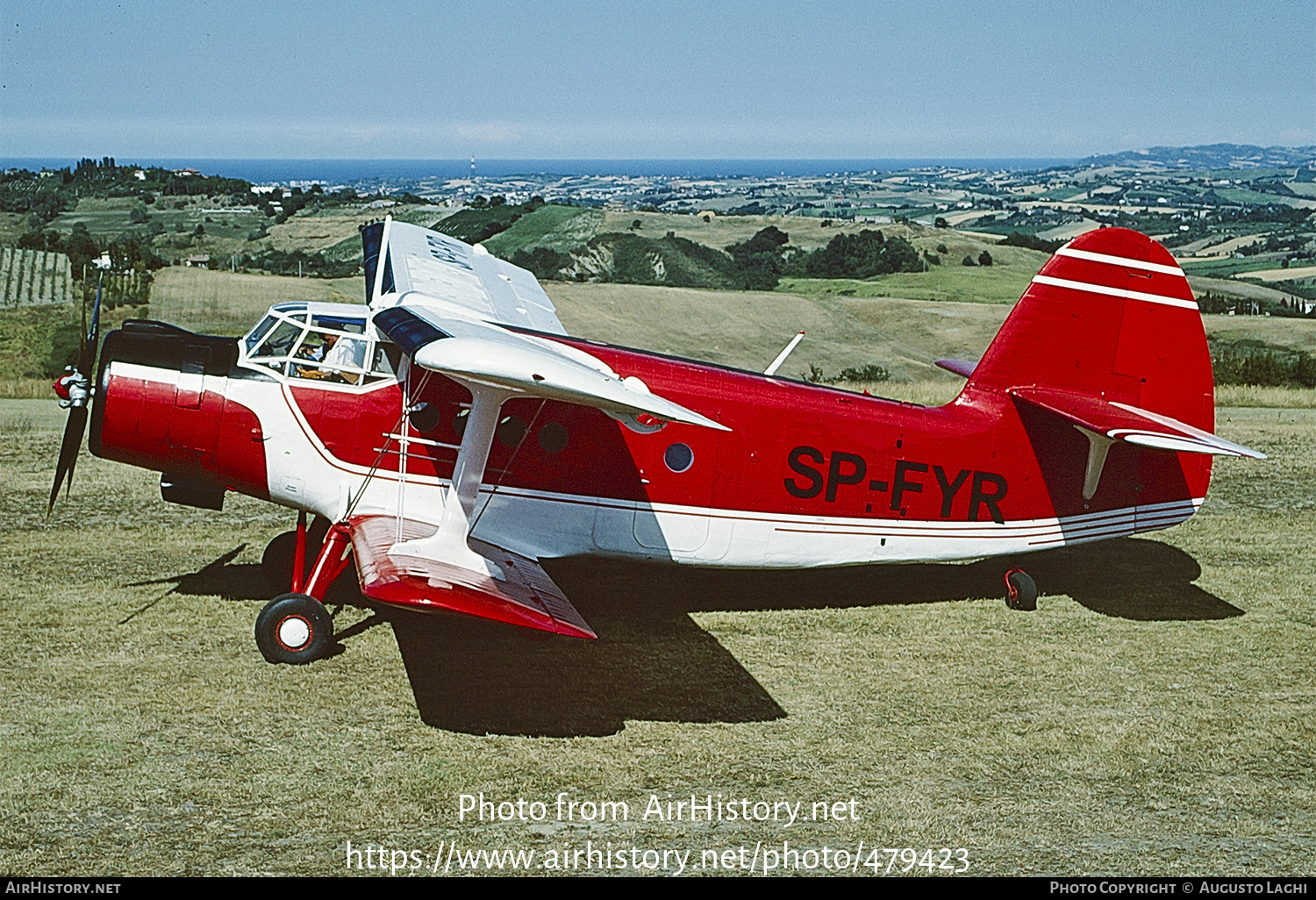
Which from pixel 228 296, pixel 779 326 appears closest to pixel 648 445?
pixel 779 326

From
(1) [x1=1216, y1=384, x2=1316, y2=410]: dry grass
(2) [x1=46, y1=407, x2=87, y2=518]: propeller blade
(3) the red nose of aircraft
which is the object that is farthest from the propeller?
(1) [x1=1216, y1=384, x2=1316, y2=410]: dry grass

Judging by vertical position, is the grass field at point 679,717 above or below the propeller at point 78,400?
below

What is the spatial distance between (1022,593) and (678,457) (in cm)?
340

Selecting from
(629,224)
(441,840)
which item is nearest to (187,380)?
(441,840)

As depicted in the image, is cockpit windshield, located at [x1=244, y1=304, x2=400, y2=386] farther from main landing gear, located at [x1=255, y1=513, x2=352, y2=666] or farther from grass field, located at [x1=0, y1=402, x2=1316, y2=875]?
grass field, located at [x1=0, y1=402, x2=1316, y2=875]

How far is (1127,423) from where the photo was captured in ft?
30.1

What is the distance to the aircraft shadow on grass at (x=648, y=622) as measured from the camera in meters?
7.57

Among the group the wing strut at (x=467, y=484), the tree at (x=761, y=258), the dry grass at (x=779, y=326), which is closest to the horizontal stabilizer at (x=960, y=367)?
the wing strut at (x=467, y=484)

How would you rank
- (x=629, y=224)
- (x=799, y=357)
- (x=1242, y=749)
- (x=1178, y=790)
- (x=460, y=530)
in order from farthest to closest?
1. (x=629, y=224)
2. (x=799, y=357)
3. (x=460, y=530)
4. (x=1242, y=749)
5. (x=1178, y=790)

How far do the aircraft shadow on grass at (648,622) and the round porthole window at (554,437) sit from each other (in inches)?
37.7

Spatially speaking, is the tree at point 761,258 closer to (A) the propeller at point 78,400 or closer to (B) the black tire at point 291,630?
(A) the propeller at point 78,400

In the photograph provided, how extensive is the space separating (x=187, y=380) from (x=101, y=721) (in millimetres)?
2527

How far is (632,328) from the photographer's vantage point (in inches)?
1631
